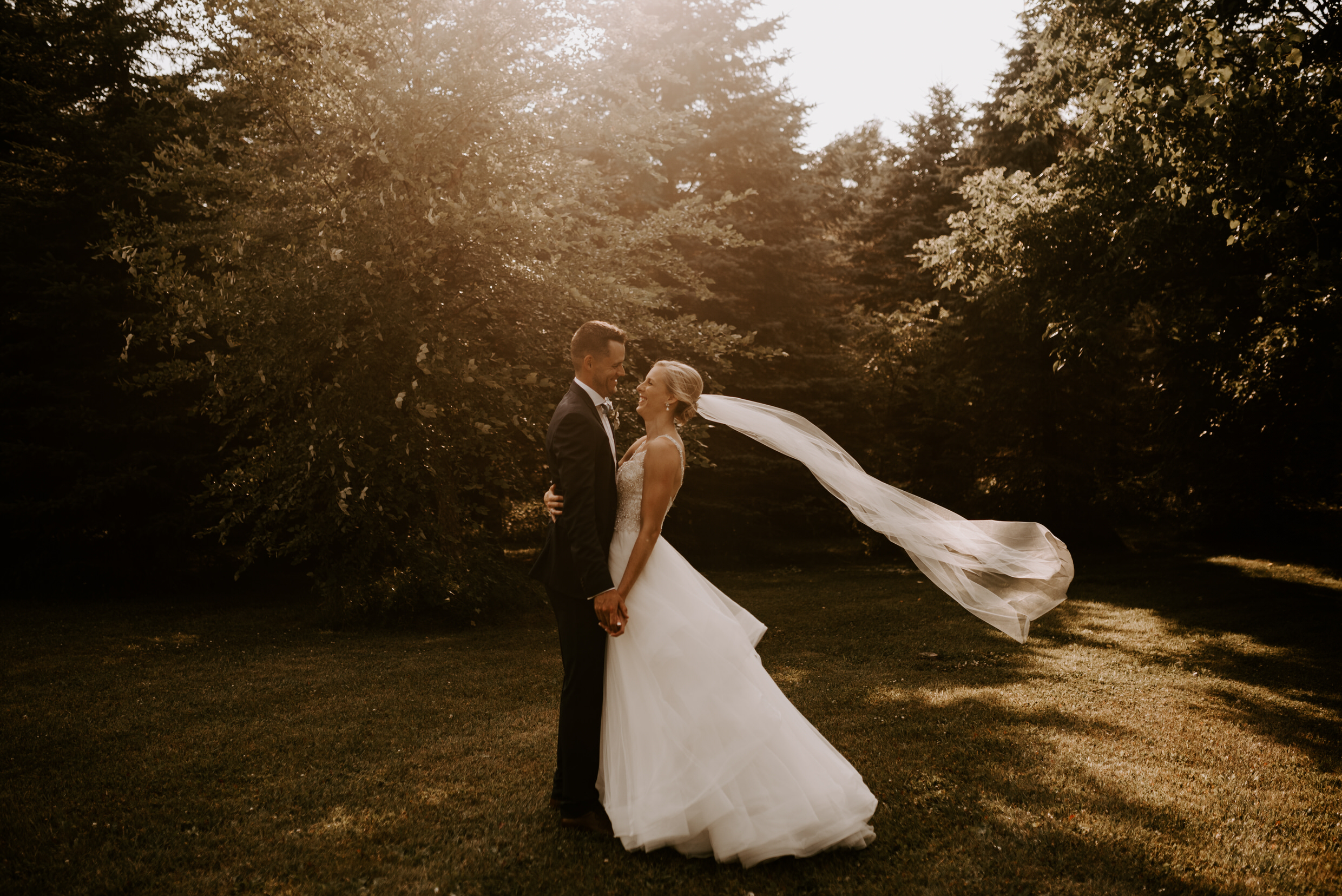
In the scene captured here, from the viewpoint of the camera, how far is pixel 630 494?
432 cm

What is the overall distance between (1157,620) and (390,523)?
39.6 ft

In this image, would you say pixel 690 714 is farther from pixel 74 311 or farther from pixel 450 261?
pixel 74 311

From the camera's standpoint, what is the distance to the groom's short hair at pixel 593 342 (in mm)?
4336

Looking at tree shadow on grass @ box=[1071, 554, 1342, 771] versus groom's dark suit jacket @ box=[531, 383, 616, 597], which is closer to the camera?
groom's dark suit jacket @ box=[531, 383, 616, 597]

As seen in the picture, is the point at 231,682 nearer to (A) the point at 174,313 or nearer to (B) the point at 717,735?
(A) the point at 174,313

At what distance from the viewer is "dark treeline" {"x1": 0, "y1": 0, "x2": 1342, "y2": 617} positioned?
10.1 meters

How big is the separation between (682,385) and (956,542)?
1993 mm

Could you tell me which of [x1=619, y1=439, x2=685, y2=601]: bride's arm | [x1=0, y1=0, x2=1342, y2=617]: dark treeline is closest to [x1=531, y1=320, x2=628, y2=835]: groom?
[x1=619, y1=439, x2=685, y2=601]: bride's arm

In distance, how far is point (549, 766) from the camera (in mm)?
5480

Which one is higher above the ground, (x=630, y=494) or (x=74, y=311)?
(x=74, y=311)

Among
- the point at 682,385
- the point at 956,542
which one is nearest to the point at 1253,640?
the point at 956,542

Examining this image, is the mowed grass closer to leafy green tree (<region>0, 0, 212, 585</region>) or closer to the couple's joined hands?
the couple's joined hands

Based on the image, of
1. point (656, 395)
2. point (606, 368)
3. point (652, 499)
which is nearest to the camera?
point (652, 499)

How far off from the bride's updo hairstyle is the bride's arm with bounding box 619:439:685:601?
0.84 ft
